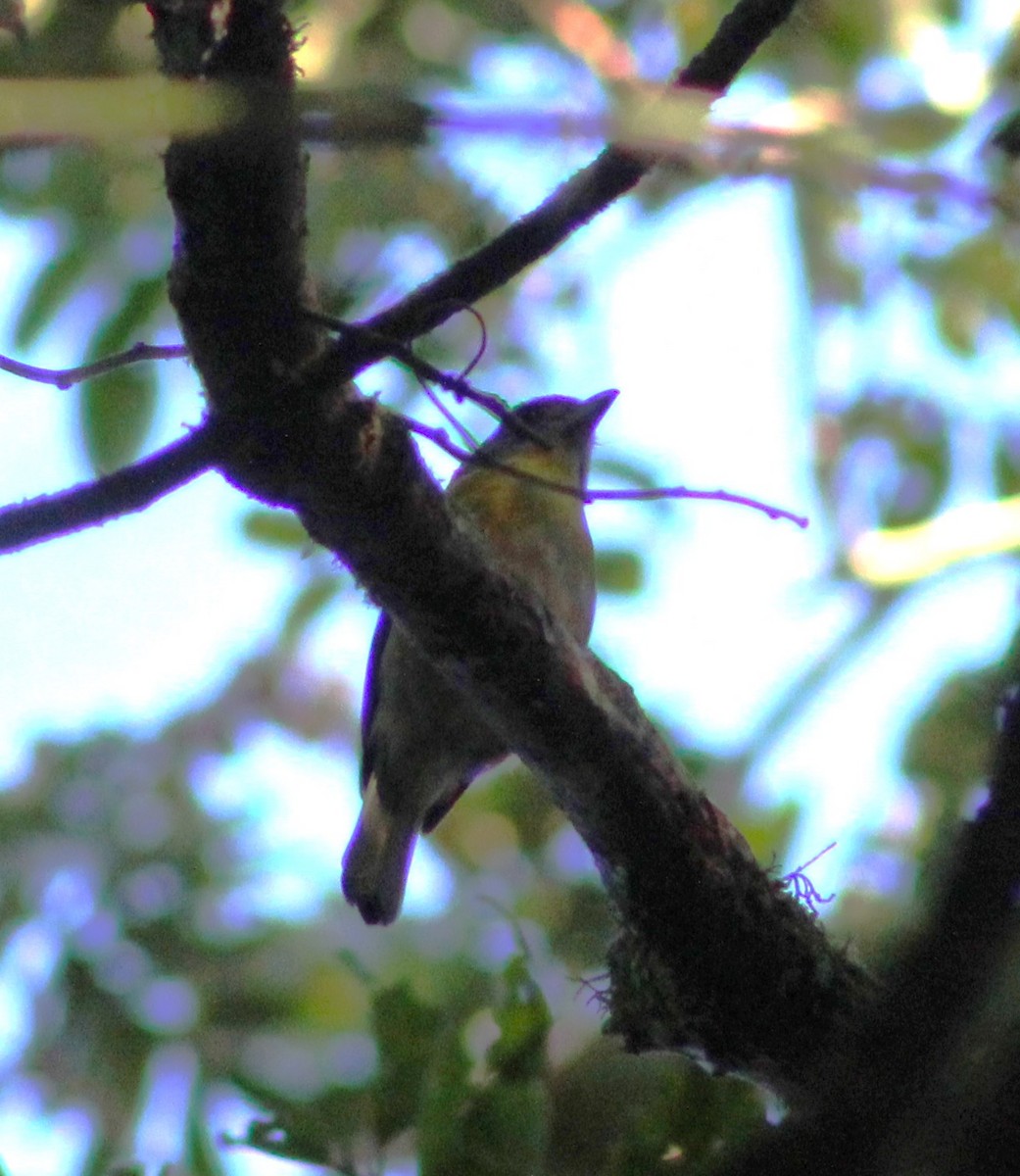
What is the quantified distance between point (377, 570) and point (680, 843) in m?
0.93

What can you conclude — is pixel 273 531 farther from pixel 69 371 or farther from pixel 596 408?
pixel 69 371

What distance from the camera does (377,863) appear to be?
4816 mm

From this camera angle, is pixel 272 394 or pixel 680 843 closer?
pixel 272 394

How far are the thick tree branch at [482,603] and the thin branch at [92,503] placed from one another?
0.54 feet

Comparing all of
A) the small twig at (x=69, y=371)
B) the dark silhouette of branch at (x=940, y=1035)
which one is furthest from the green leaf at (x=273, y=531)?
the dark silhouette of branch at (x=940, y=1035)

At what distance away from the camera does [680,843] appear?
325 cm

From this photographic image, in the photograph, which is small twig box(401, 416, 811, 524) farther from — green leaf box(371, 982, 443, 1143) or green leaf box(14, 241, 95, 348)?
green leaf box(14, 241, 95, 348)

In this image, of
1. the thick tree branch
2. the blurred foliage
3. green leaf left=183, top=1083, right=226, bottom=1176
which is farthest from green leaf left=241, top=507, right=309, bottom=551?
the thick tree branch

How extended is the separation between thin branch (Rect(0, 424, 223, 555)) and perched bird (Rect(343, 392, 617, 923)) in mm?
2134

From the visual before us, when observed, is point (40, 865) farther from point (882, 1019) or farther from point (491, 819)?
point (882, 1019)

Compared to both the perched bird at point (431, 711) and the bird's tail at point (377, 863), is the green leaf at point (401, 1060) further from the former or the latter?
the bird's tail at point (377, 863)

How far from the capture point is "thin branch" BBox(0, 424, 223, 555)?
227cm

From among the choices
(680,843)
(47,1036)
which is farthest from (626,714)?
(47,1036)

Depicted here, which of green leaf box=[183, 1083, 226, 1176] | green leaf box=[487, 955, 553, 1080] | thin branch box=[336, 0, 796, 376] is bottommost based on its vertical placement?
green leaf box=[487, 955, 553, 1080]
